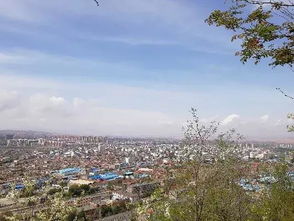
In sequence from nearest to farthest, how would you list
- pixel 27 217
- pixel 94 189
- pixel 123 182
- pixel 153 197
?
pixel 27 217 < pixel 153 197 < pixel 94 189 < pixel 123 182

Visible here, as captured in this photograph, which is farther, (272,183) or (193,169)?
(272,183)

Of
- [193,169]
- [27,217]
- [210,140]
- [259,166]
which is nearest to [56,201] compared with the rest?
[27,217]

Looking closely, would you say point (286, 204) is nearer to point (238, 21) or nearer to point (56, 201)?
point (56, 201)

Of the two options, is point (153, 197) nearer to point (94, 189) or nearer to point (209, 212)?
point (209, 212)

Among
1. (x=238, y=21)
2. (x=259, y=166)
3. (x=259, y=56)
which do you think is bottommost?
(x=259, y=166)

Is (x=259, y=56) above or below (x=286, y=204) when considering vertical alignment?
above

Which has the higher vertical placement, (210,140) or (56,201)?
(210,140)

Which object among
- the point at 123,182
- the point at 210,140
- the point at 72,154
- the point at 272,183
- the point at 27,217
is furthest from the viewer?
the point at 72,154

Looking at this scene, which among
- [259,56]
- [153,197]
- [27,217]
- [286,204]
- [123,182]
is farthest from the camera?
[123,182]

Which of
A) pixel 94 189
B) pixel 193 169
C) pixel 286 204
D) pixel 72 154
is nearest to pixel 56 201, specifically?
pixel 193 169

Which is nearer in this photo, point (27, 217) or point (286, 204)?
A: point (27, 217)
